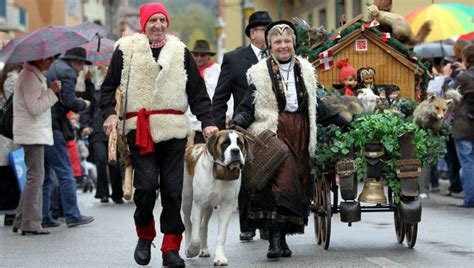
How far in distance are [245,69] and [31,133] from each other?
8.74 ft

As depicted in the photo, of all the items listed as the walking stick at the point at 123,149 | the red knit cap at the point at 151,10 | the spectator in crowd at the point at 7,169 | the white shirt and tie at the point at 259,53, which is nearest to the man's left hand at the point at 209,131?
the walking stick at the point at 123,149

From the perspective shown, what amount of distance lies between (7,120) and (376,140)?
471 cm

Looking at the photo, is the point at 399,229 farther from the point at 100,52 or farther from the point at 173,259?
the point at 100,52

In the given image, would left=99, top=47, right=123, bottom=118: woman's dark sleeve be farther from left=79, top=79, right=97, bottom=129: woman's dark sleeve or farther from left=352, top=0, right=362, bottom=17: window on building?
left=352, top=0, right=362, bottom=17: window on building

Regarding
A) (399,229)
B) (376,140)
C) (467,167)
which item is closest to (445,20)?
(467,167)

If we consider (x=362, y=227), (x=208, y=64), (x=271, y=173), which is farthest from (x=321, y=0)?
(x=271, y=173)

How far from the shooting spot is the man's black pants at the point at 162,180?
31.4 feet

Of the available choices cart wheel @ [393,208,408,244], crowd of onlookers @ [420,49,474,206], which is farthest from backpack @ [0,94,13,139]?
crowd of onlookers @ [420,49,474,206]

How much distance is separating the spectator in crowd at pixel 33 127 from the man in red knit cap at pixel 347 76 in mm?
3233

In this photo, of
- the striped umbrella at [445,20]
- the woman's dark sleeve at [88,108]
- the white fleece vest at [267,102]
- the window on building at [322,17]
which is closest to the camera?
the white fleece vest at [267,102]

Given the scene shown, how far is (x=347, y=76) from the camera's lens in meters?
11.6

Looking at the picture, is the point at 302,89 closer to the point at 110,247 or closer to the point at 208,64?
the point at 110,247

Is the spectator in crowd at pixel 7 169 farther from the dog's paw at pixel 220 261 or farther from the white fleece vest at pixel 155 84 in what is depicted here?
the dog's paw at pixel 220 261

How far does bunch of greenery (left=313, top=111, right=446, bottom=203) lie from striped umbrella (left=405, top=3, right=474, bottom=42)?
32.3 ft
